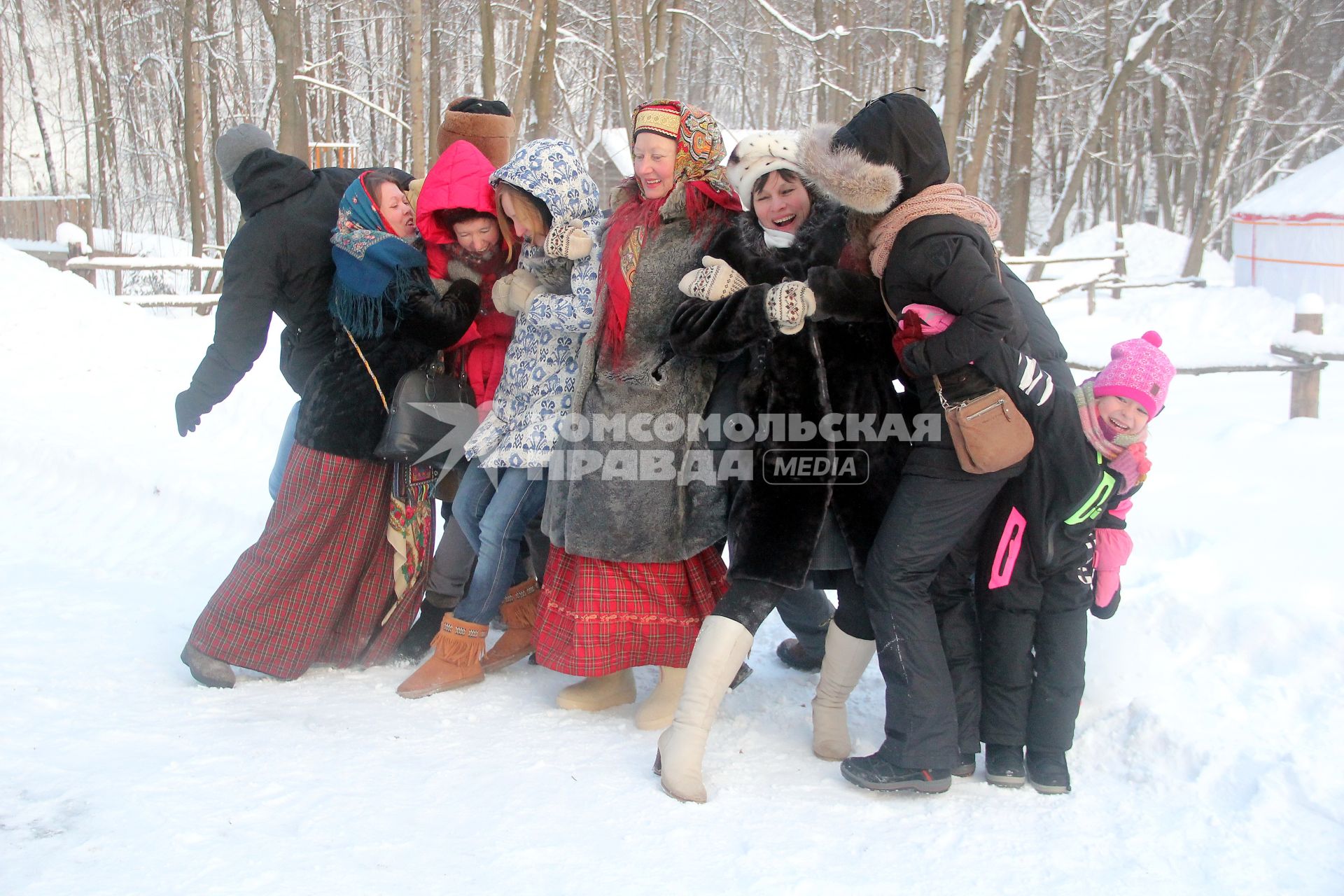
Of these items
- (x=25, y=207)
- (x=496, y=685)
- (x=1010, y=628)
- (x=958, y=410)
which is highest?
(x=25, y=207)

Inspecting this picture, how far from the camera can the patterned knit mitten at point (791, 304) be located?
2480mm

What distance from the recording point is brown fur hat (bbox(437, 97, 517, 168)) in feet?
12.6

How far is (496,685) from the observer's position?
327 cm

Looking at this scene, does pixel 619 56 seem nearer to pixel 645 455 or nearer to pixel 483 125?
A: pixel 483 125

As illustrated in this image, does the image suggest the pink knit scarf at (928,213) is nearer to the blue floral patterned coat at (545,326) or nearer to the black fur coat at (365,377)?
the blue floral patterned coat at (545,326)

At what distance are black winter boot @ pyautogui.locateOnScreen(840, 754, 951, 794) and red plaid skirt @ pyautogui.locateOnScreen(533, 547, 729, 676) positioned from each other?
65 cm

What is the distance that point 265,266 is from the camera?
10.3 ft

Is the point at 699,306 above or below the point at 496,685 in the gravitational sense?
above

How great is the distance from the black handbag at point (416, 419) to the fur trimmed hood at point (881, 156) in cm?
143

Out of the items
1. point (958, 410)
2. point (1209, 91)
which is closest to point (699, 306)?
point (958, 410)

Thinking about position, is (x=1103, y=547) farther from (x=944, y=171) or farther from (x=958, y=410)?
(x=944, y=171)

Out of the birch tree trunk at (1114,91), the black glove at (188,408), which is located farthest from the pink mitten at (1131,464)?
the birch tree trunk at (1114,91)

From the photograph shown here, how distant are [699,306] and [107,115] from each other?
18533mm

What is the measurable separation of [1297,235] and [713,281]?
53.7ft
